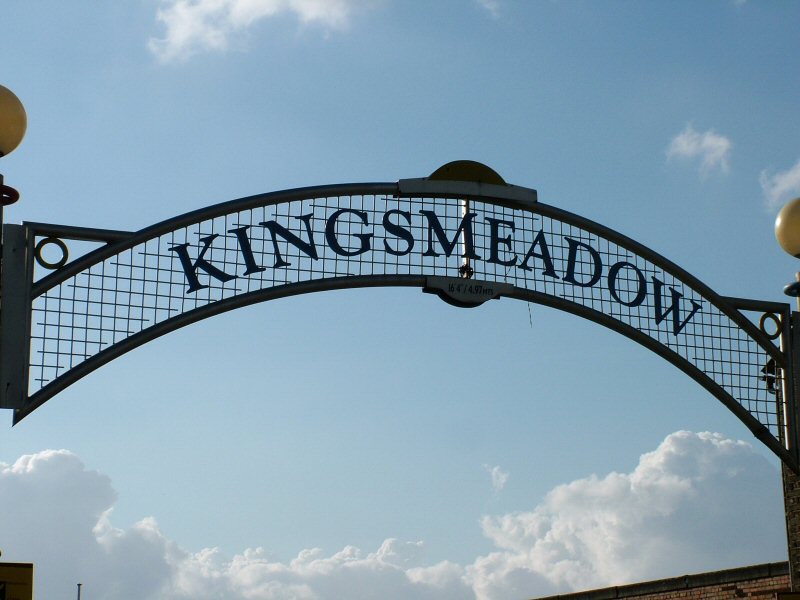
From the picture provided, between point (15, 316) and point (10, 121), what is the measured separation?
156cm

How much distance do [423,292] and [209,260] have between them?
1.91 meters

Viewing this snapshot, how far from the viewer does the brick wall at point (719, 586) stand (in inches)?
694

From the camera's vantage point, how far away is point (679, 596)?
19297mm

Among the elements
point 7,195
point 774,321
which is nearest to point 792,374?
point 774,321

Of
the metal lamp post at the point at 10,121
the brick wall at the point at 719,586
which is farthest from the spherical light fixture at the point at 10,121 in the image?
the brick wall at the point at 719,586

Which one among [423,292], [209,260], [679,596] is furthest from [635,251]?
[679,596]

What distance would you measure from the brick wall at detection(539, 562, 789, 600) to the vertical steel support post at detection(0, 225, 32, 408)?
992 cm

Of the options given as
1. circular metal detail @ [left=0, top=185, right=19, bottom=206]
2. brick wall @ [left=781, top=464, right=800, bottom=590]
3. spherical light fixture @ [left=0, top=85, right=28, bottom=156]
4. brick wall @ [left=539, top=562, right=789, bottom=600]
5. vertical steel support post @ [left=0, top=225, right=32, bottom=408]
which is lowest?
brick wall @ [left=539, top=562, right=789, bottom=600]

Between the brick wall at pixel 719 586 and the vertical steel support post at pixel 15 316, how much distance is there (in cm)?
992

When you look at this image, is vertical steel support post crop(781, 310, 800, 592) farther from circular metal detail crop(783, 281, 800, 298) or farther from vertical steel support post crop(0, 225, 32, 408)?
vertical steel support post crop(0, 225, 32, 408)

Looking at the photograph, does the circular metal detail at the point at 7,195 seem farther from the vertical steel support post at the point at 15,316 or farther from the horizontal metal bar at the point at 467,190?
the horizontal metal bar at the point at 467,190

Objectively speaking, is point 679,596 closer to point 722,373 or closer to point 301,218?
point 722,373

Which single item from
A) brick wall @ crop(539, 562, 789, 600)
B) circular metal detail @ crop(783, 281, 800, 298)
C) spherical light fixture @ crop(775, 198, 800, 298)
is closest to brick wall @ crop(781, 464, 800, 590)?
circular metal detail @ crop(783, 281, 800, 298)

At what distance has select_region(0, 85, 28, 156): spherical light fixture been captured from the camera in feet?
32.7
